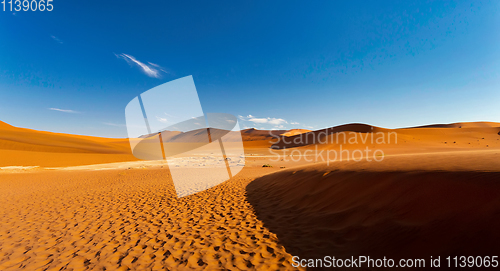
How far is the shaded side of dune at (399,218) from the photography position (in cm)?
265

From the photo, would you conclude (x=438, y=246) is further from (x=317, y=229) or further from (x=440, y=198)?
(x=317, y=229)

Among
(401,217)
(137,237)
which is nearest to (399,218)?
(401,217)

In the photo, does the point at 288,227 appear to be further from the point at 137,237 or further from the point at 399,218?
the point at 137,237

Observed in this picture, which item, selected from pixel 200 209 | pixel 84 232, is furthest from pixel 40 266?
pixel 200 209

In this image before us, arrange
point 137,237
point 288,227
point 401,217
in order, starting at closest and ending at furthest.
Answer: point 401,217
point 137,237
point 288,227

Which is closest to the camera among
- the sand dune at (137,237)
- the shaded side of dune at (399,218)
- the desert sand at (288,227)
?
the shaded side of dune at (399,218)

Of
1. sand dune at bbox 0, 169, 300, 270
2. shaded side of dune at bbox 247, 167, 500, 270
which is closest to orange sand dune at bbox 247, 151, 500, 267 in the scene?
shaded side of dune at bbox 247, 167, 500, 270

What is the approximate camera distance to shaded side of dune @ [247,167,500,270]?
265 centimetres

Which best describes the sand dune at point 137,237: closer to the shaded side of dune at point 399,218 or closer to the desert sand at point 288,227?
the desert sand at point 288,227

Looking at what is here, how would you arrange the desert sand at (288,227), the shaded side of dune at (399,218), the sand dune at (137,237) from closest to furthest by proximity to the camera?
the shaded side of dune at (399,218) → the desert sand at (288,227) → the sand dune at (137,237)

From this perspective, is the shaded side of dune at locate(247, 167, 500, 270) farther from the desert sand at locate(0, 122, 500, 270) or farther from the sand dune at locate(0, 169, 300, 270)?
the sand dune at locate(0, 169, 300, 270)

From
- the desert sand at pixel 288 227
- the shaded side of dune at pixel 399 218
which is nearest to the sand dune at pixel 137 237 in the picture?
the desert sand at pixel 288 227

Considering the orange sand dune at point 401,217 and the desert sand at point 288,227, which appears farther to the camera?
the desert sand at point 288,227

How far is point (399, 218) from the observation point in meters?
3.56
